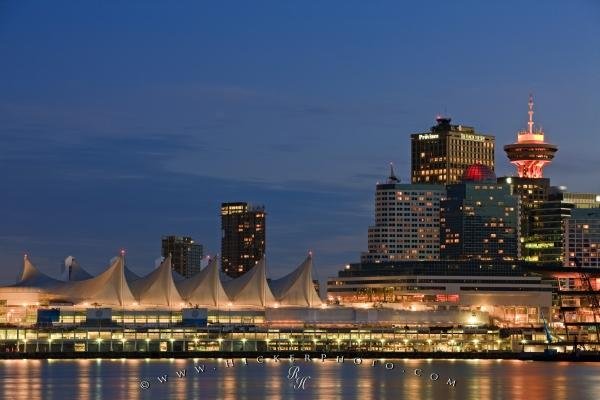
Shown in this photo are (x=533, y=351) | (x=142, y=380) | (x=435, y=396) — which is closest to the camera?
(x=435, y=396)

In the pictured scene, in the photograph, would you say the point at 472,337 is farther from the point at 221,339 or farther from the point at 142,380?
the point at 142,380

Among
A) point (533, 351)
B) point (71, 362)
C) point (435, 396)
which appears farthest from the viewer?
point (533, 351)

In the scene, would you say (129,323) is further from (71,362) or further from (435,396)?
(435,396)

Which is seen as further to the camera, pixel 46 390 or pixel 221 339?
pixel 221 339

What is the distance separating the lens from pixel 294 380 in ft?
454

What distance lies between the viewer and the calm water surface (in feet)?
394

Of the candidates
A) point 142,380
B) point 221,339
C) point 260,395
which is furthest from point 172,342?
point 260,395

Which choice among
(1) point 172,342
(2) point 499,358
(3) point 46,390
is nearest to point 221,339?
(1) point 172,342

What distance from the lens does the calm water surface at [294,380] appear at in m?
120

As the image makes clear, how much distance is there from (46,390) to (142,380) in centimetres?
1230

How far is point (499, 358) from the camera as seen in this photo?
190 meters

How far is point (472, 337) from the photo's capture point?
7633 inches

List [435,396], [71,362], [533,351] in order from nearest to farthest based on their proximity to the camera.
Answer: [435,396], [71,362], [533,351]

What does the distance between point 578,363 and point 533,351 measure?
8.61 m
